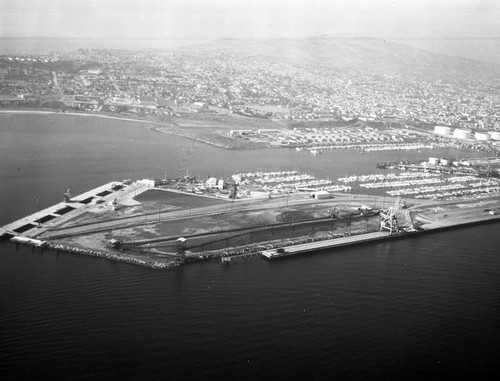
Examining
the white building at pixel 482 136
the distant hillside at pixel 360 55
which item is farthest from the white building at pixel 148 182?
the distant hillside at pixel 360 55

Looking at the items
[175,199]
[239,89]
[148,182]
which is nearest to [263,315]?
[175,199]

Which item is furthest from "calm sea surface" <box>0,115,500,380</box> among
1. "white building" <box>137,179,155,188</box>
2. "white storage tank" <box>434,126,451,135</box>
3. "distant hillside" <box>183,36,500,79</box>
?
"distant hillside" <box>183,36,500,79</box>

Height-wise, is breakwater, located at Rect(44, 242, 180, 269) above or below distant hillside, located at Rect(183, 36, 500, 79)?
below

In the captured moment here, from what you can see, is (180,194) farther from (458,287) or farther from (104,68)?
(104,68)

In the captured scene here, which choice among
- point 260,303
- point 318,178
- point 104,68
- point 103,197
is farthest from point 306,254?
point 104,68

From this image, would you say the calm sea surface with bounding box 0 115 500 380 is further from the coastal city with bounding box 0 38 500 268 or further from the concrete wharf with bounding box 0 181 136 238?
the coastal city with bounding box 0 38 500 268
